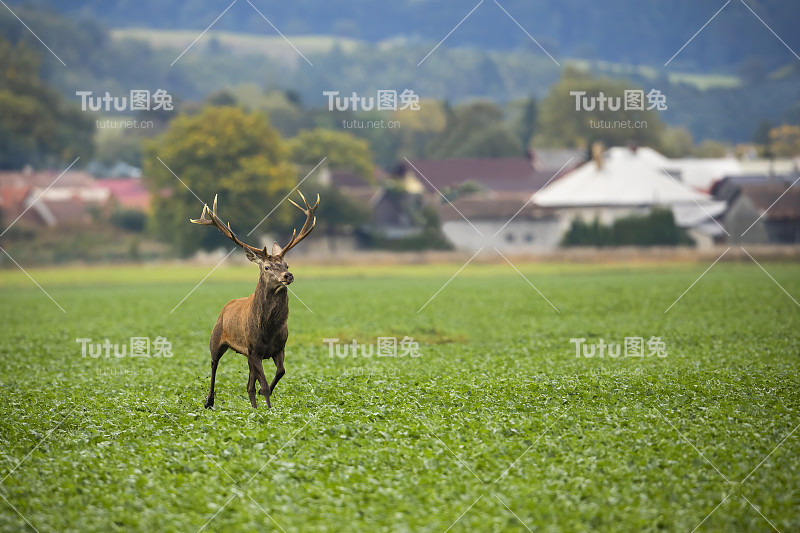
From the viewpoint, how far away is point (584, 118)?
171 metres

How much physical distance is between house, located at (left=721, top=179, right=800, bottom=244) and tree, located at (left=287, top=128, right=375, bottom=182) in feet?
159

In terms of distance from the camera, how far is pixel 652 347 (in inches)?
1059

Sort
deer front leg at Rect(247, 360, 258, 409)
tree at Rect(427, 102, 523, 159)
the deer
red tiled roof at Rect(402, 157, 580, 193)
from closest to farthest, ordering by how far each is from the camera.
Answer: the deer, deer front leg at Rect(247, 360, 258, 409), red tiled roof at Rect(402, 157, 580, 193), tree at Rect(427, 102, 523, 159)

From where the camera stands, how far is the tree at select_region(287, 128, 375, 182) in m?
118

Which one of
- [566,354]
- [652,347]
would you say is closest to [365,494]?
[566,354]

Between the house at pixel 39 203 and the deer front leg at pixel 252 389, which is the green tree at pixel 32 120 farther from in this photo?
the deer front leg at pixel 252 389

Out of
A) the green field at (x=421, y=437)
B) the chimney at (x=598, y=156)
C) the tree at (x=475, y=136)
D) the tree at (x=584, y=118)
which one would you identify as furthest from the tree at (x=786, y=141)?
the green field at (x=421, y=437)

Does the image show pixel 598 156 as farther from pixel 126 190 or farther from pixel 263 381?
pixel 263 381

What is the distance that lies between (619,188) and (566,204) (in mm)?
5486

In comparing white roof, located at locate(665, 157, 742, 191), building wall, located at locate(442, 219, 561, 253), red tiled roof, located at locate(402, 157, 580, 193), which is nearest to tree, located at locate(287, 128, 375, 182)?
red tiled roof, located at locate(402, 157, 580, 193)

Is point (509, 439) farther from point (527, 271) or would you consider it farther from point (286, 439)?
point (527, 271)

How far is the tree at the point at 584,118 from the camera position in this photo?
487 ft

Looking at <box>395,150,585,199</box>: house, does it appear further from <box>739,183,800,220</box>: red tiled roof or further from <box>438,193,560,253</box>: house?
<box>739,183,800,220</box>: red tiled roof

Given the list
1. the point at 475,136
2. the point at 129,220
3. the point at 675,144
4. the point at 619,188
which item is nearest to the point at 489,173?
the point at 475,136
